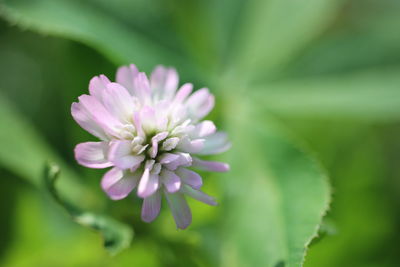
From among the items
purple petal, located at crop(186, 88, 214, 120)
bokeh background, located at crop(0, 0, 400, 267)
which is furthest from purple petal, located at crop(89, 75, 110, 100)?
bokeh background, located at crop(0, 0, 400, 267)

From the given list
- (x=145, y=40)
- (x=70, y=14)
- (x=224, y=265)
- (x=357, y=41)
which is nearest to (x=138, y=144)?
(x=224, y=265)

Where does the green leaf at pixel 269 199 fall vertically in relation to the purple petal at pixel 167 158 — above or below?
below

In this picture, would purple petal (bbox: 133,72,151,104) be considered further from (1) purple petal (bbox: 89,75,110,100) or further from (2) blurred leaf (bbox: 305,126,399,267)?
(2) blurred leaf (bbox: 305,126,399,267)

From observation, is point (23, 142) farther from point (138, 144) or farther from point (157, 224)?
point (138, 144)

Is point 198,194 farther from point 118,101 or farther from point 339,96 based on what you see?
point 339,96

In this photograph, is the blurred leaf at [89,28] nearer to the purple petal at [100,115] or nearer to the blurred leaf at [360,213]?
the purple petal at [100,115]

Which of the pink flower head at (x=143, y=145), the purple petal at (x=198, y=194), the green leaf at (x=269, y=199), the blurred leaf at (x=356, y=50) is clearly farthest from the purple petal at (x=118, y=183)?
the blurred leaf at (x=356, y=50)
